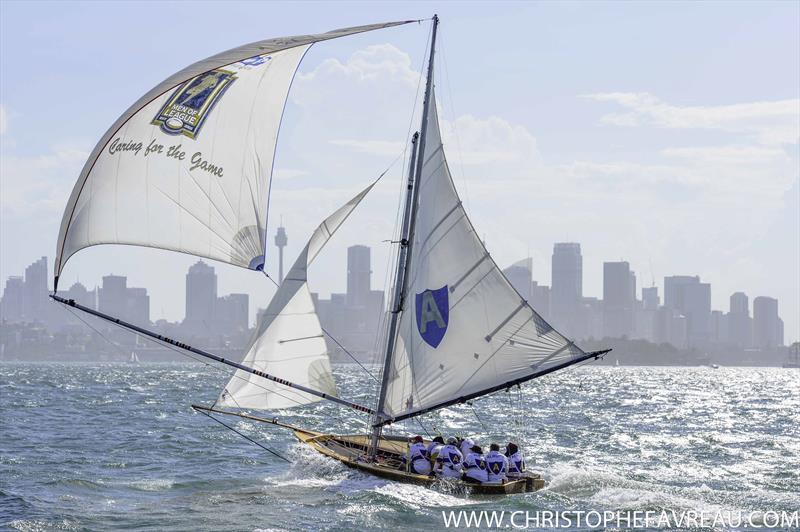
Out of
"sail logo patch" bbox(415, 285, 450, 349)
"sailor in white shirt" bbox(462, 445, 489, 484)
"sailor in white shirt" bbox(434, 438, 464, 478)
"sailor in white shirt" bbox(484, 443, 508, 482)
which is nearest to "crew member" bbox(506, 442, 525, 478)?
"sailor in white shirt" bbox(484, 443, 508, 482)

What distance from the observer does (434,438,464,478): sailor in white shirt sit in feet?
78.2

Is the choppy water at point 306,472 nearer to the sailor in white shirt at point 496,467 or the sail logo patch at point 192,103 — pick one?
the sailor in white shirt at point 496,467

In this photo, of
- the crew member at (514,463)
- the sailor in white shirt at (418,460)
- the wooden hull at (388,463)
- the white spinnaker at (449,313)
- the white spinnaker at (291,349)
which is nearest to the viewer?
the wooden hull at (388,463)

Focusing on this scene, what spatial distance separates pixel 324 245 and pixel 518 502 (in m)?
7.25

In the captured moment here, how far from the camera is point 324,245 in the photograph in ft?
83.1

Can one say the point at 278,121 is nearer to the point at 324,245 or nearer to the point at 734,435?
the point at 324,245

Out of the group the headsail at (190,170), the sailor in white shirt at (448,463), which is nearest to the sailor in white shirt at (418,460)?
the sailor in white shirt at (448,463)

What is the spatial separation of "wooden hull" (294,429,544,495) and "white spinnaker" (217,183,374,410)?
72.9 inches

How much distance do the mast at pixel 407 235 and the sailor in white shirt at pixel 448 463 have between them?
1.73 metres

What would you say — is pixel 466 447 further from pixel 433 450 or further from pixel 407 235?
pixel 407 235

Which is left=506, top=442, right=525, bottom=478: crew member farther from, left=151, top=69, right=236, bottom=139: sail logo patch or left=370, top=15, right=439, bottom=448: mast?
left=151, top=69, right=236, bottom=139: sail logo patch

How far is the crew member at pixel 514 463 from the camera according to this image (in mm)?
24391

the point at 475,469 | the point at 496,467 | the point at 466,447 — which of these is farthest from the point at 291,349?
the point at 496,467

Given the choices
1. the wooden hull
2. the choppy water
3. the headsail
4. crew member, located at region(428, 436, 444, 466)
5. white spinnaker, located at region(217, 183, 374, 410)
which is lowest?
the choppy water
